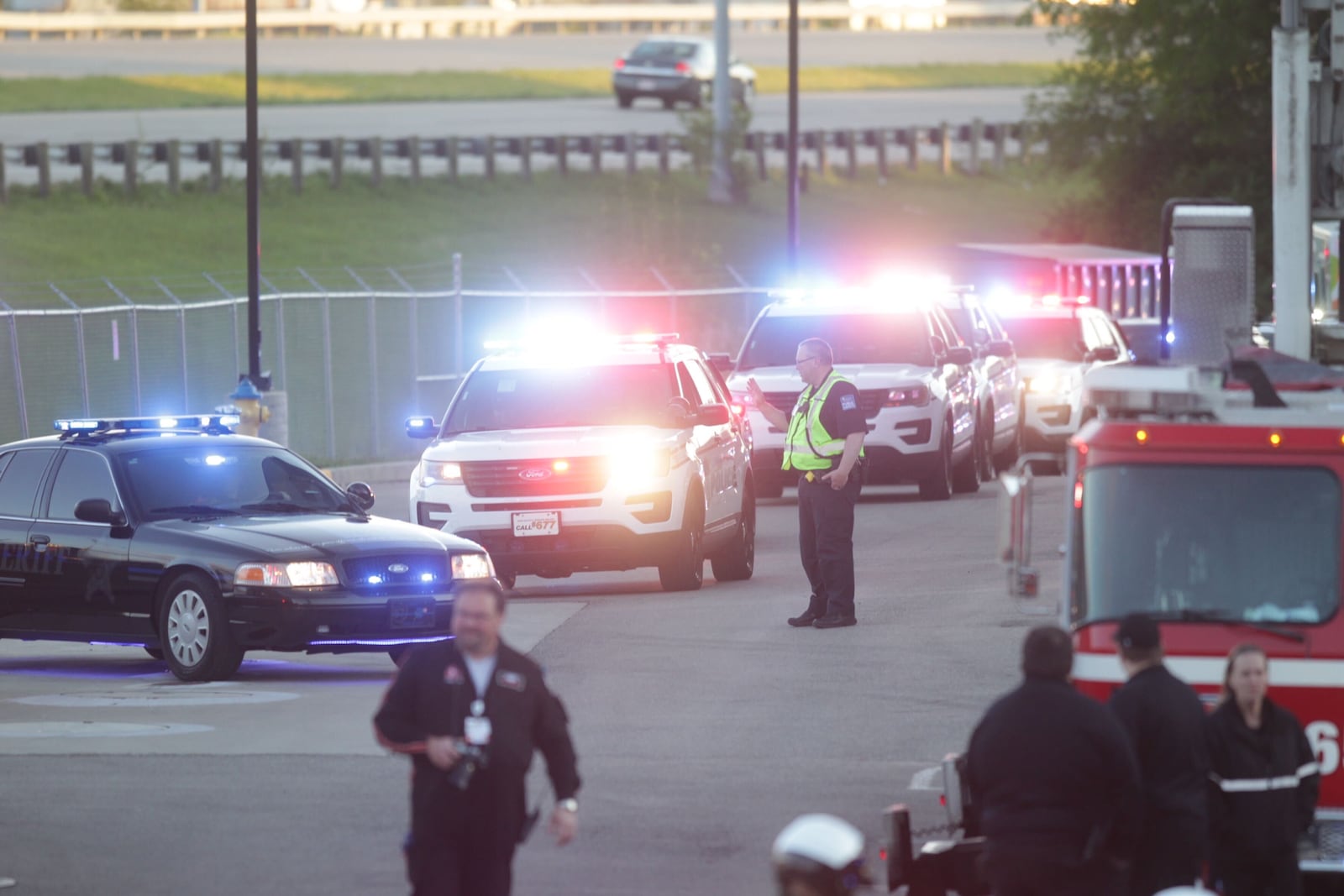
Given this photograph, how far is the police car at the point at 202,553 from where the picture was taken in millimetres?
15938

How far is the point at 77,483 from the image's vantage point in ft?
56.1

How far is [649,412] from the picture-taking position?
20.6 m

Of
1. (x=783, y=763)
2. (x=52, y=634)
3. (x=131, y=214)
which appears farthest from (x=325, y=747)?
(x=131, y=214)

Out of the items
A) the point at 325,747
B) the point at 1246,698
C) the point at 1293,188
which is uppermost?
the point at 1293,188

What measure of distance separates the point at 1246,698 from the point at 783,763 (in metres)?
4.47

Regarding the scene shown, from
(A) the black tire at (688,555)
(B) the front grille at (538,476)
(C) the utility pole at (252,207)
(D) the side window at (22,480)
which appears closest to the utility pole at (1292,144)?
(A) the black tire at (688,555)

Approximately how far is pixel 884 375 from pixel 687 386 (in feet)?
20.3

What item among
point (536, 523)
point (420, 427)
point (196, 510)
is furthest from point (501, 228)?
point (196, 510)

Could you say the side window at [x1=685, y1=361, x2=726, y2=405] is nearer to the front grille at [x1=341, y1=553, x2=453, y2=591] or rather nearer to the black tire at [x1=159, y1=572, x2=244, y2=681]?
the front grille at [x1=341, y1=553, x2=453, y2=591]

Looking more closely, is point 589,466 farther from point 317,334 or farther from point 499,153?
point 499,153

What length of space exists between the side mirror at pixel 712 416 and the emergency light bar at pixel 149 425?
395 centimetres

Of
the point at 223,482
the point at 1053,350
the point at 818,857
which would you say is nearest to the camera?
the point at 818,857

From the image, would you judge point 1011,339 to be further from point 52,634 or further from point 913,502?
point 52,634

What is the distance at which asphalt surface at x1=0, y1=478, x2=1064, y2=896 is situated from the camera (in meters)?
11.1
